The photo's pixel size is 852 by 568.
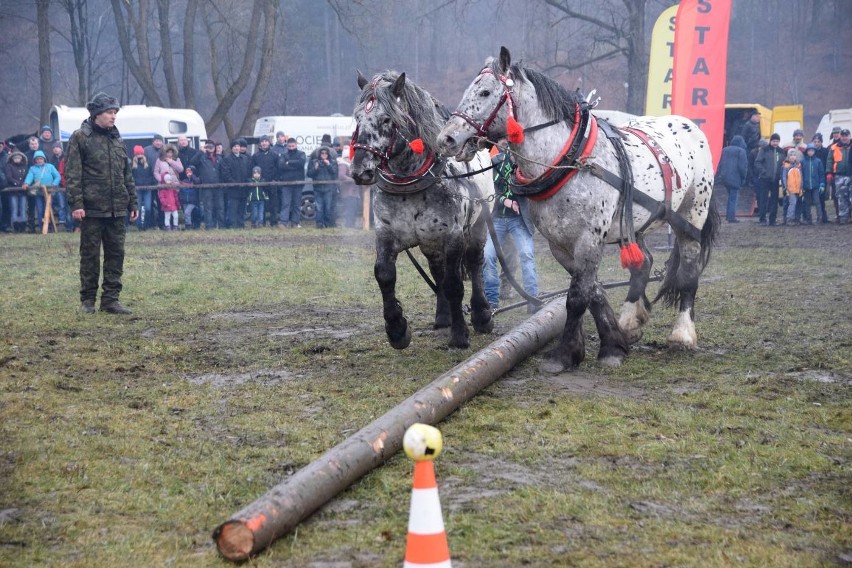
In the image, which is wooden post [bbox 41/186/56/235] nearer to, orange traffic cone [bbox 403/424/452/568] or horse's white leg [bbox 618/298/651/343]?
horse's white leg [bbox 618/298/651/343]

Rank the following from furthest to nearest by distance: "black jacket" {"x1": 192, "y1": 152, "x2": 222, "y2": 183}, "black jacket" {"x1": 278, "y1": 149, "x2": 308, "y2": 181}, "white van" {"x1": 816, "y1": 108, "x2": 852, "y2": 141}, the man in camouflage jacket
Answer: "white van" {"x1": 816, "y1": 108, "x2": 852, "y2": 141}, "black jacket" {"x1": 192, "y1": 152, "x2": 222, "y2": 183}, "black jacket" {"x1": 278, "y1": 149, "x2": 308, "y2": 181}, the man in camouflage jacket

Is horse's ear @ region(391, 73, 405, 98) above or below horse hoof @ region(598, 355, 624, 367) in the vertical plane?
above

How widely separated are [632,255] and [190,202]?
662 inches

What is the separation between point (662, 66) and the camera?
55.0 feet

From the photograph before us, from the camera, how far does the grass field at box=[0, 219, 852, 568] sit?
4.40m

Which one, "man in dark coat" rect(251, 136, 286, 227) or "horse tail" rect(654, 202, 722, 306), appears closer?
"horse tail" rect(654, 202, 722, 306)

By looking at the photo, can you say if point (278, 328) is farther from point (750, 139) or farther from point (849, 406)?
point (750, 139)

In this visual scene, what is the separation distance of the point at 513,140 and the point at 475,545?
3750 mm

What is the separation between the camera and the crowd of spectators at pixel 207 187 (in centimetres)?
2205

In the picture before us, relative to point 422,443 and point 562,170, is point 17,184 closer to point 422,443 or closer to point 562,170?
point 562,170

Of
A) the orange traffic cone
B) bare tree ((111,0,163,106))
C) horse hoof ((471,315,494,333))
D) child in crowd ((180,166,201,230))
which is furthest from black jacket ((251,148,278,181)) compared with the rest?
the orange traffic cone

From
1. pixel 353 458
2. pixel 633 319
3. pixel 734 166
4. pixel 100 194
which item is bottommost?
pixel 353 458

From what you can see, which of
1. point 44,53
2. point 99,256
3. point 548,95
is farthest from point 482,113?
point 44,53

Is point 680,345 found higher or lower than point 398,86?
lower
